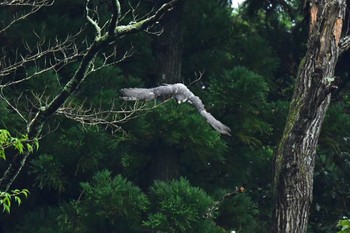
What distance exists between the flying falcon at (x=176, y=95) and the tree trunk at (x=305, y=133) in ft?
2.82

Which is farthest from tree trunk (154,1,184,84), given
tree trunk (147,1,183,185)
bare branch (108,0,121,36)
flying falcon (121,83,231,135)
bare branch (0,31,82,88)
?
bare branch (108,0,121,36)

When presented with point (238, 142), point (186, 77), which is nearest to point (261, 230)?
point (238, 142)

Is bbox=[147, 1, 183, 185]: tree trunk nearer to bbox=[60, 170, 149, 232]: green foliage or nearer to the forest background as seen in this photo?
the forest background

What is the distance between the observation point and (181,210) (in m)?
13.3

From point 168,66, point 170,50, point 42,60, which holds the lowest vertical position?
point 42,60

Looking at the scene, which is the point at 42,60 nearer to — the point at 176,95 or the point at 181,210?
the point at 176,95

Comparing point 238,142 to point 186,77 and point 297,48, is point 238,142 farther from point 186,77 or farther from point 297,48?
point 297,48

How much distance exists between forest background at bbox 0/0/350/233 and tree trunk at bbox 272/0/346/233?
0.96 m

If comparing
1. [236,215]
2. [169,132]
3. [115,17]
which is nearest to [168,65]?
[169,132]

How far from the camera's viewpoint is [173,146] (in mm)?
14844

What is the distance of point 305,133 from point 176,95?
5.41 feet

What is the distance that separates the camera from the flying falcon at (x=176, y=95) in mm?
12742

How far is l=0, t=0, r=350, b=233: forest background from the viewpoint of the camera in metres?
13.7

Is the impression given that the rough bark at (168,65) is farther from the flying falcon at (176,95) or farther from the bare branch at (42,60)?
the flying falcon at (176,95)
